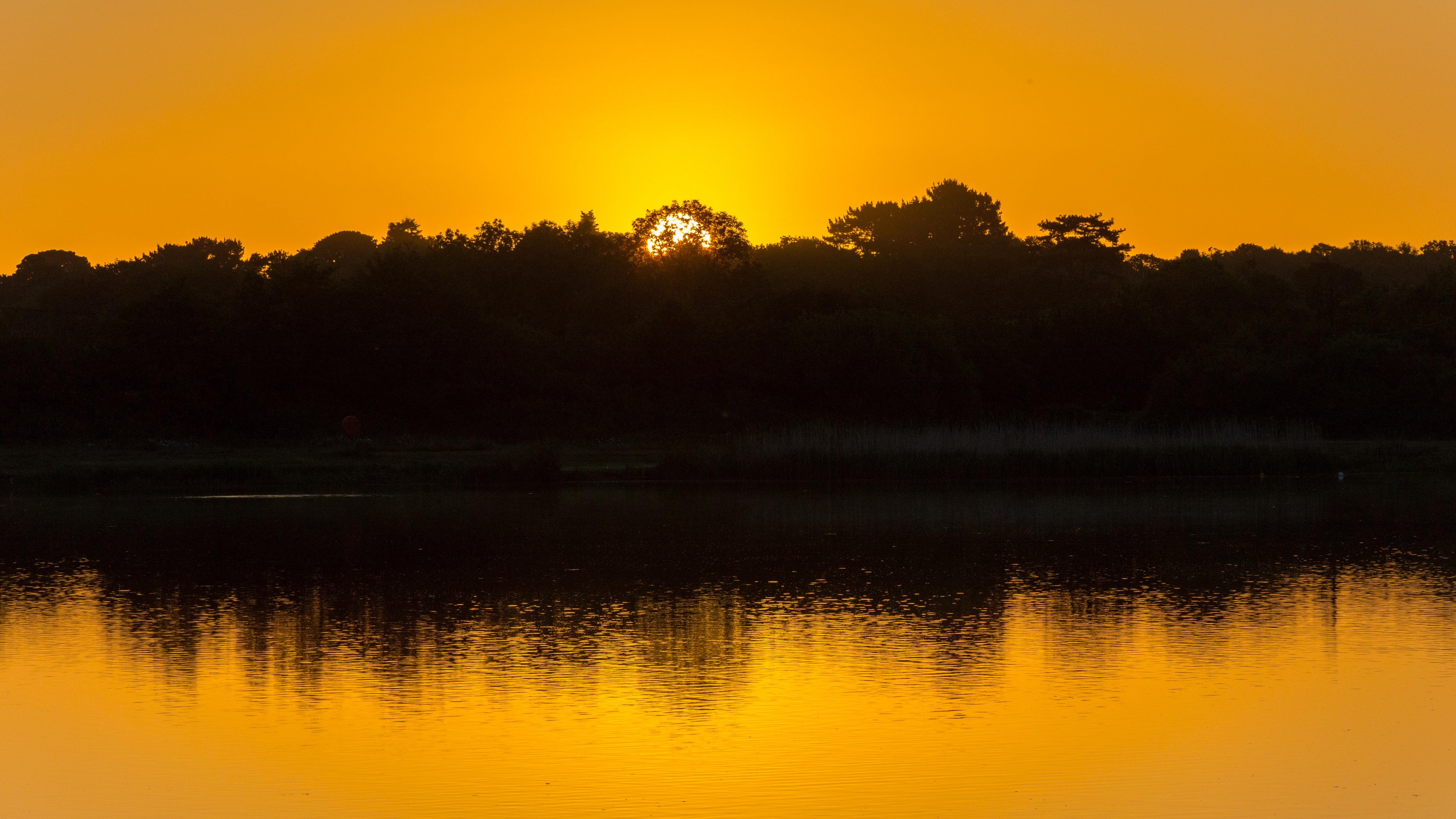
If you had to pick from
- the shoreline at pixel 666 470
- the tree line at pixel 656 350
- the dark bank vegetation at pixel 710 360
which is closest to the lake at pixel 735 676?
the shoreline at pixel 666 470

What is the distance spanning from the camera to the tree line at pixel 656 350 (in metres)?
56.9

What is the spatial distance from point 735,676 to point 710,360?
53754 millimetres

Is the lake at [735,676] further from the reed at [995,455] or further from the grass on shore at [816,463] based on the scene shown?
the reed at [995,455]

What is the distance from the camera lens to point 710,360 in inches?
2616

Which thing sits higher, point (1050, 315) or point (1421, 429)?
point (1050, 315)

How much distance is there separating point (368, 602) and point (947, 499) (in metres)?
19.0

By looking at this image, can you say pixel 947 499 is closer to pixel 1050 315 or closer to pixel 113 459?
pixel 113 459

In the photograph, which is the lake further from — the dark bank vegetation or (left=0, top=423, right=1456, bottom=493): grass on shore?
the dark bank vegetation

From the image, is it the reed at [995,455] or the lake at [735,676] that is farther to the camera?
the reed at [995,455]

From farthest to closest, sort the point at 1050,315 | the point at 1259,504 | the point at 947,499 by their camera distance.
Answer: the point at 1050,315, the point at 947,499, the point at 1259,504

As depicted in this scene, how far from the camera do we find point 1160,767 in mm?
9727

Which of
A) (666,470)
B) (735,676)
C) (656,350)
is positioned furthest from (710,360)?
(735,676)

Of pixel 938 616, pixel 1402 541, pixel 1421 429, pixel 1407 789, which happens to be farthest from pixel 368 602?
pixel 1421 429

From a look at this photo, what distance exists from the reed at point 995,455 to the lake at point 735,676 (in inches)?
648
